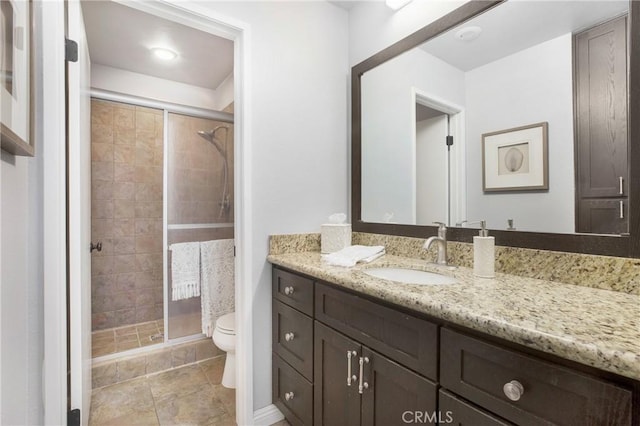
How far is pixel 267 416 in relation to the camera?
162 cm

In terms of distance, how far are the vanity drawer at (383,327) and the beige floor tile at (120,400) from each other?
1364mm

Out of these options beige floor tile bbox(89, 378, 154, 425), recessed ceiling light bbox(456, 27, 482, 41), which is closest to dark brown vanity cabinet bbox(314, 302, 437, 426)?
beige floor tile bbox(89, 378, 154, 425)

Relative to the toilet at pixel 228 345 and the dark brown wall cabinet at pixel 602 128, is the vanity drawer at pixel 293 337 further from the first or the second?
the dark brown wall cabinet at pixel 602 128

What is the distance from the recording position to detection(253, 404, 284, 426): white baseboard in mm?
1588

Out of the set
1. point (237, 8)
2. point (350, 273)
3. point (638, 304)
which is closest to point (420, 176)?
point (350, 273)

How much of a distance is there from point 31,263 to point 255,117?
1.10 meters

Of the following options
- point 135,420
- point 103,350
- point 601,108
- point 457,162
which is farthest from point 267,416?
point 601,108

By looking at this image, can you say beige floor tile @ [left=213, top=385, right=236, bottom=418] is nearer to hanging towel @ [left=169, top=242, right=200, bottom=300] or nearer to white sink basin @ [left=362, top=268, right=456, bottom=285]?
hanging towel @ [left=169, top=242, right=200, bottom=300]

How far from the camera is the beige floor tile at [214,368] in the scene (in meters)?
2.06

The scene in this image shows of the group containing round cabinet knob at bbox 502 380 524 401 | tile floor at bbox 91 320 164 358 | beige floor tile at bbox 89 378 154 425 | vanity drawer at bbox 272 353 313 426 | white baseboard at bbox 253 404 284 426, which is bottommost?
beige floor tile at bbox 89 378 154 425

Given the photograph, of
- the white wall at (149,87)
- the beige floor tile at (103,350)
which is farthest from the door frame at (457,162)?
the beige floor tile at (103,350)

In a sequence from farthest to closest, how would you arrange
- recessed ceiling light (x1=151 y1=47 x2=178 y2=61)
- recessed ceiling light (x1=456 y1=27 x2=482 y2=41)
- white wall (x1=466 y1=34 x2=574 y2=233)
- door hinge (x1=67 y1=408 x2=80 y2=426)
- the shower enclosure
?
the shower enclosure < recessed ceiling light (x1=151 y1=47 x2=178 y2=61) < recessed ceiling light (x1=456 y1=27 x2=482 y2=41) < door hinge (x1=67 y1=408 x2=80 y2=426) < white wall (x1=466 y1=34 x2=574 y2=233)

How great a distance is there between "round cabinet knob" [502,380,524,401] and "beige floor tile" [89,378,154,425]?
6.35 feet

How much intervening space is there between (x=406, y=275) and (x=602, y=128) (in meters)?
0.86
